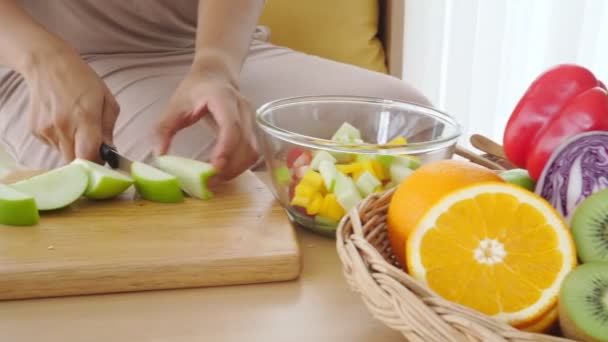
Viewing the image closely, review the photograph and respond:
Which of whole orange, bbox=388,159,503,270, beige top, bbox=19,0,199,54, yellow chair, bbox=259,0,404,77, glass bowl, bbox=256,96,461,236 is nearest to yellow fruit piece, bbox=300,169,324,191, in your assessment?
glass bowl, bbox=256,96,461,236

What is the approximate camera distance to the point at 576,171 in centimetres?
54

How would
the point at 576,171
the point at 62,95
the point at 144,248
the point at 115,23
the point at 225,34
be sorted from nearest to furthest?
the point at 576,171
the point at 144,248
the point at 62,95
the point at 225,34
the point at 115,23

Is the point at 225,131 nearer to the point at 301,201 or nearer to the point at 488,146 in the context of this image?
the point at 301,201

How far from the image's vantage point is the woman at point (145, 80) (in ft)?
2.85

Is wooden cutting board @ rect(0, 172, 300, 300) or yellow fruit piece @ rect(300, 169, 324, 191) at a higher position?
yellow fruit piece @ rect(300, 169, 324, 191)

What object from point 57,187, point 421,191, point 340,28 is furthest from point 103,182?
point 340,28

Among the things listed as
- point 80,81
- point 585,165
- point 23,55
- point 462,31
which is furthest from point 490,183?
point 462,31

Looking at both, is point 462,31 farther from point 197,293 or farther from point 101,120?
point 197,293

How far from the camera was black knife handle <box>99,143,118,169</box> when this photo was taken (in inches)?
32.7

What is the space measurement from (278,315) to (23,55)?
58cm

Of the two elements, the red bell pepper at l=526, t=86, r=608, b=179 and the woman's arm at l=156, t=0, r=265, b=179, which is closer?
the red bell pepper at l=526, t=86, r=608, b=179

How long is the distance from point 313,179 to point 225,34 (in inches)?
17.8

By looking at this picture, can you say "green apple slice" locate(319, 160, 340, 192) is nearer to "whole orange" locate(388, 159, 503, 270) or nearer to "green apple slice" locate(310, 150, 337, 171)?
"green apple slice" locate(310, 150, 337, 171)

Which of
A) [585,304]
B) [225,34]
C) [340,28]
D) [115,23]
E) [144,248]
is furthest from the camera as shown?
[340,28]
